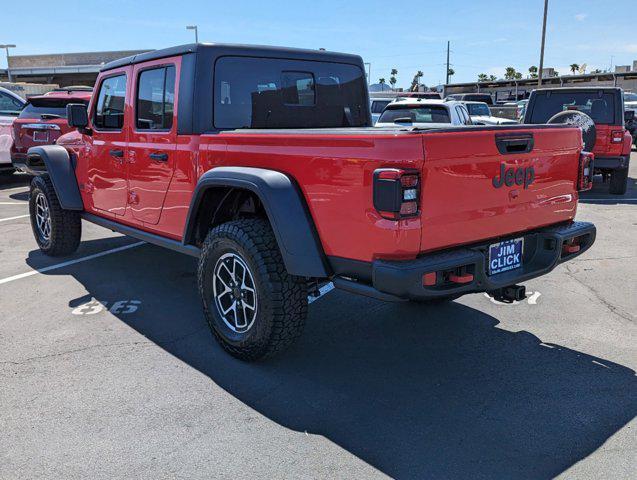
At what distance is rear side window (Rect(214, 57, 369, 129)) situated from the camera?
4.08m

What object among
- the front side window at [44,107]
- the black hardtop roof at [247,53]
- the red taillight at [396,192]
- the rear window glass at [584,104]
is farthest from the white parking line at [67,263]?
the rear window glass at [584,104]

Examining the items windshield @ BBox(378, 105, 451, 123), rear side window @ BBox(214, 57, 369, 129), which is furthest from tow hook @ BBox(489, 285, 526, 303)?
windshield @ BBox(378, 105, 451, 123)

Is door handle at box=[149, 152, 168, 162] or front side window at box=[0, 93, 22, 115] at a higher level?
front side window at box=[0, 93, 22, 115]

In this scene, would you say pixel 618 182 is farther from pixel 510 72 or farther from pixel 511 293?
pixel 510 72

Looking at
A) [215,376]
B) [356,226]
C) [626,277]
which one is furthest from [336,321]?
[626,277]

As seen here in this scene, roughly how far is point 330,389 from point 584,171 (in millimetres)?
2183

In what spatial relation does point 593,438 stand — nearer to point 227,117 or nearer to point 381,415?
point 381,415

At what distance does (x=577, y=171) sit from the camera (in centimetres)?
373

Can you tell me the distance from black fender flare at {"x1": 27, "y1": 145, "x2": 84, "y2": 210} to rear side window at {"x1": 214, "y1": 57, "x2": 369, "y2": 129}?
91.0 inches

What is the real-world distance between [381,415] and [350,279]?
725 mm

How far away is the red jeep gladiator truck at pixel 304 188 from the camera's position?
2842mm

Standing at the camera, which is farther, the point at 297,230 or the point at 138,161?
the point at 138,161

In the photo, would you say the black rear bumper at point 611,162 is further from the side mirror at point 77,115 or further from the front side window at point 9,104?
the front side window at point 9,104

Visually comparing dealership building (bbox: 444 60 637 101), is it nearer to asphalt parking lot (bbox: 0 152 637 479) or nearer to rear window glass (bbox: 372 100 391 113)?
rear window glass (bbox: 372 100 391 113)
